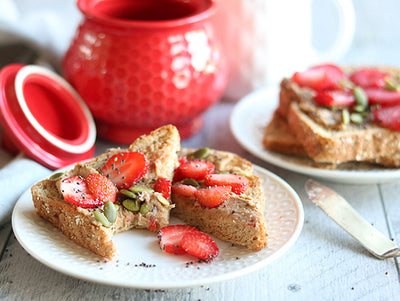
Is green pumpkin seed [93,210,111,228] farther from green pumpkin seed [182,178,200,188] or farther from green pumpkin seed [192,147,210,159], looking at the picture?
green pumpkin seed [192,147,210,159]

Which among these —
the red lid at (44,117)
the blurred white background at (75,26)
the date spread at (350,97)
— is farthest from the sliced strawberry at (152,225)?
the blurred white background at (75,26)

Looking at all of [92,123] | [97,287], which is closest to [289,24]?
[92,123]

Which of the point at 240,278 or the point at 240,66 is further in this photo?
the point at 240,66

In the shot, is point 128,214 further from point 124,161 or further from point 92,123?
point 92,123

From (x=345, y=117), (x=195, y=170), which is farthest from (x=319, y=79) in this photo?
(x=195, y=170)

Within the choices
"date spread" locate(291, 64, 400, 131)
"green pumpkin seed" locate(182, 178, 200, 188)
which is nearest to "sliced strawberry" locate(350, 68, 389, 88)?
"date spread" locate(291, 64, 400, 131)

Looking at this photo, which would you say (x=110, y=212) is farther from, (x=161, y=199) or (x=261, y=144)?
(x=261, y=144)

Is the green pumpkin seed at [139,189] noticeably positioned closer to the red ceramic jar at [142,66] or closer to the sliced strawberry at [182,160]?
the sliced strawberry at [182,160]
